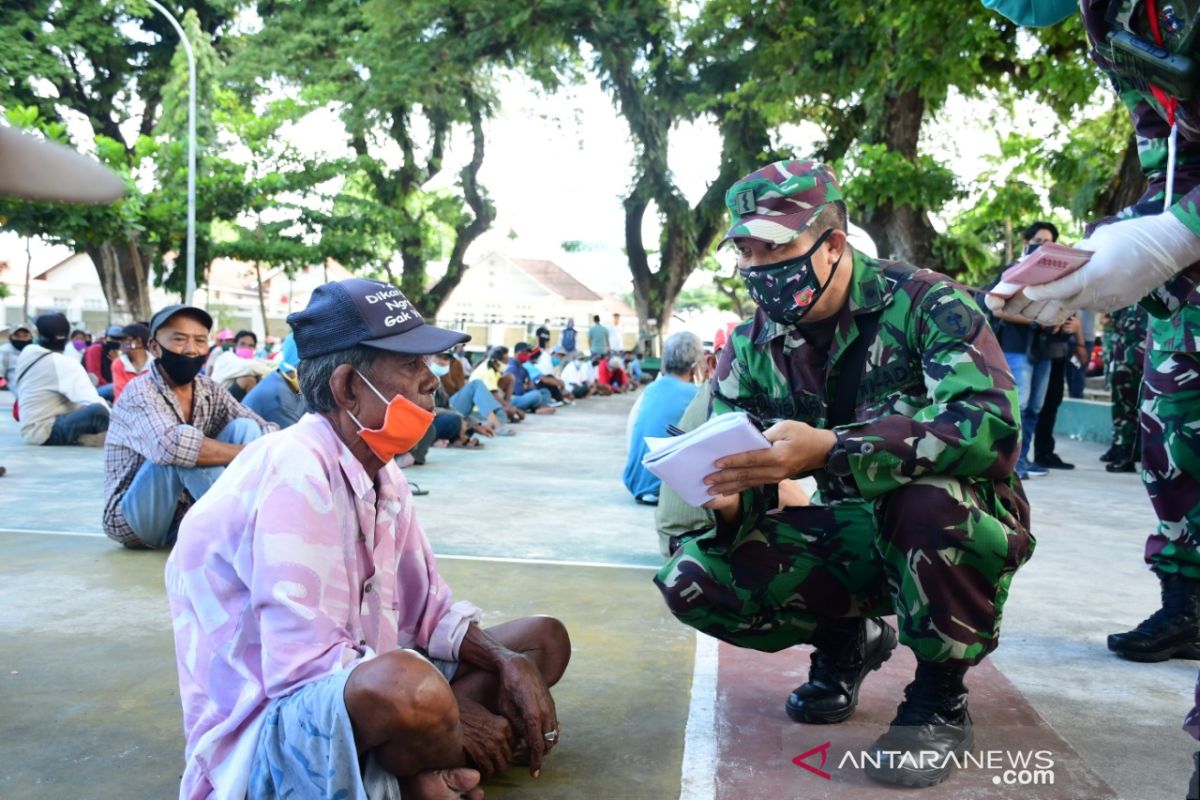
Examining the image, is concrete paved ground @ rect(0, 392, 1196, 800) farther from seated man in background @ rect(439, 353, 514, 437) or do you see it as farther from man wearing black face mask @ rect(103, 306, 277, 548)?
seated man in background @ rect(439, 353, 514, 437)

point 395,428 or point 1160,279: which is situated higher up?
point 1160,279

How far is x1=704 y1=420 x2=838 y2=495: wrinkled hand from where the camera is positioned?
273 centimetres

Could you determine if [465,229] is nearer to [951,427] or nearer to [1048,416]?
[1048,416]

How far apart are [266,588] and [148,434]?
11.5 feet

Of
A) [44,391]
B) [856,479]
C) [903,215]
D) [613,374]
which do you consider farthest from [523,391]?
[856,479]

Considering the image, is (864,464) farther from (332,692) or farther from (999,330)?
(999,330)

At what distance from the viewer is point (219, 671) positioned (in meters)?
2.38

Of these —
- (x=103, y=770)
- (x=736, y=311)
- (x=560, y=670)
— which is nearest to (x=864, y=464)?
(x=560, y=670)

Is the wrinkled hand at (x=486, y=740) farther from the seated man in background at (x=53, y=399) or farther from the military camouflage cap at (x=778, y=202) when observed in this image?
the seated man in background at (x=53, y=399)

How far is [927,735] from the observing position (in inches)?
111

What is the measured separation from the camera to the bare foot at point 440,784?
2396 mm

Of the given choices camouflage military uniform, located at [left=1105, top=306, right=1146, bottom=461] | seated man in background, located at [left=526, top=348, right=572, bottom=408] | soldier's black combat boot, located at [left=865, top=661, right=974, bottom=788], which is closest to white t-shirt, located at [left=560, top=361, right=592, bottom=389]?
seated man in background, located at [left=526, top=348, right=572, bottom=408]

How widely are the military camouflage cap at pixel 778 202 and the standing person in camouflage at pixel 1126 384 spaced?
581cm

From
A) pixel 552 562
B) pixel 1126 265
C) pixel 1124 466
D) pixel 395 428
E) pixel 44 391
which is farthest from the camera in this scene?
pixel 44 391
